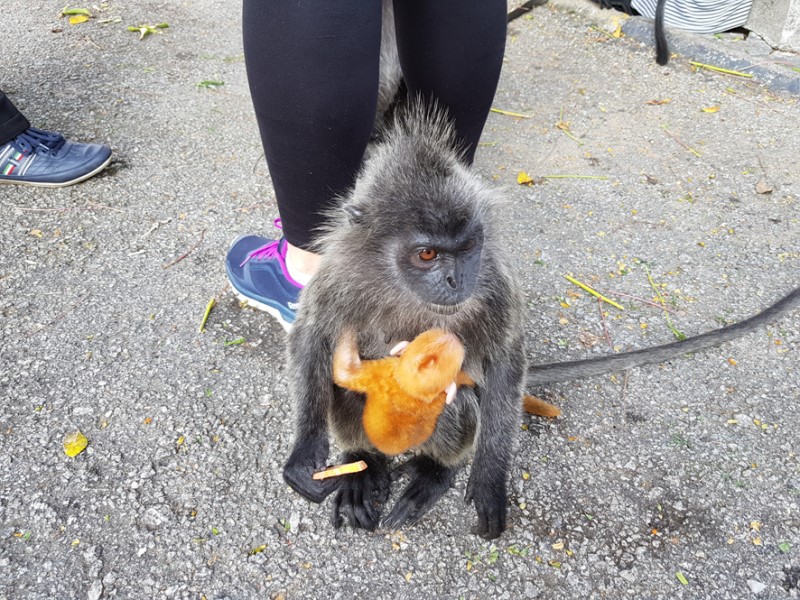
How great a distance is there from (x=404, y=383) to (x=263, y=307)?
0.87 meters

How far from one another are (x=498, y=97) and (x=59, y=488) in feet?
9.35

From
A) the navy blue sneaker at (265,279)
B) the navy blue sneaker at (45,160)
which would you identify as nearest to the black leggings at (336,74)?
the navy blue sneaker at (265,279)

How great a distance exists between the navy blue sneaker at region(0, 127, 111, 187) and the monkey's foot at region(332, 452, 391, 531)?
5.74 feet

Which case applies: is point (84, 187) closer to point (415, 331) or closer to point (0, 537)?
point (0, 537)

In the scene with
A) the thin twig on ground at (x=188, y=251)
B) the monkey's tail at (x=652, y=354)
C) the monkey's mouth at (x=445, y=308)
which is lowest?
the monkey's tail at (x=652, y=354)

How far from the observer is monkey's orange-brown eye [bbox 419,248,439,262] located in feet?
5.00

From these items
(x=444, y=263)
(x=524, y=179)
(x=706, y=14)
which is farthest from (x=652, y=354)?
(x=706, y=14)

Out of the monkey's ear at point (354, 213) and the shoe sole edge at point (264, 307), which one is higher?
the monkey's ear at point (354, 213)

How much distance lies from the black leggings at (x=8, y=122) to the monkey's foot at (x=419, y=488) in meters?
2.07

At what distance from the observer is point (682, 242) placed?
2695 mm

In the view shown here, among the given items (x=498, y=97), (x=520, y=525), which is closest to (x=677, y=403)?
(x=520, y=525)

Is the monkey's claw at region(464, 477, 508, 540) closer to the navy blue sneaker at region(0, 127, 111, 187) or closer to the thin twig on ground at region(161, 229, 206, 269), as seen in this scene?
the thin twig on ground at region(161, 229, 206, 269)

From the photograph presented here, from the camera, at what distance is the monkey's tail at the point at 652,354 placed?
6.56 ft

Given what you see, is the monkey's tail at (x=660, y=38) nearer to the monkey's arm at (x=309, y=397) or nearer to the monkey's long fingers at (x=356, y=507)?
the monkey's arm at (x=309, y=397)
